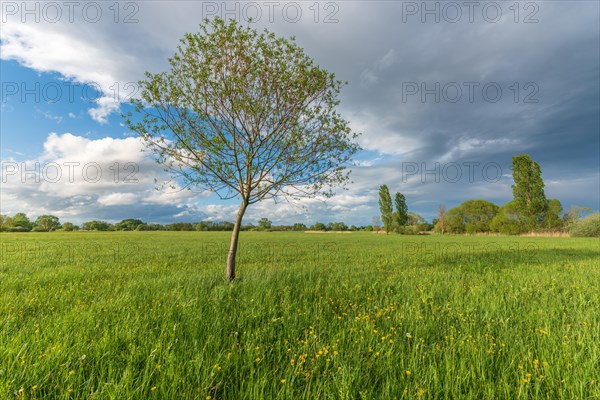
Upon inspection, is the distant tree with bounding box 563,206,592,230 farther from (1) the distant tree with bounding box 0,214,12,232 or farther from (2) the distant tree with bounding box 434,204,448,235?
(1) the distant tree with bounding box 0,214,12,232

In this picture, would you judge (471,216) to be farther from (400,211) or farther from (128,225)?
(128,225)

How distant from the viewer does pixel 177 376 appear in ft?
10.2

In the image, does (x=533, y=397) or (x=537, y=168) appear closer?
(x=533, y=397)

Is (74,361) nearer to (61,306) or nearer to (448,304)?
(61,306)

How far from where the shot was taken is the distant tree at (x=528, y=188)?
2598 inches

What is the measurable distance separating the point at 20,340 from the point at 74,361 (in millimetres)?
1351

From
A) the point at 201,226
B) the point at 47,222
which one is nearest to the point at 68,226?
the point at 47,222

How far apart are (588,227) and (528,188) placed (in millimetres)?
14876

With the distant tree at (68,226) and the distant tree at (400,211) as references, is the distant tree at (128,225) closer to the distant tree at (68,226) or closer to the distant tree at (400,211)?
the distant tree at (68,226)

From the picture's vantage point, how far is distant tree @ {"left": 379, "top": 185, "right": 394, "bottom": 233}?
3647 inches

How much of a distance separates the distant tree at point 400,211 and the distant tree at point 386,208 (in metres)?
2.45

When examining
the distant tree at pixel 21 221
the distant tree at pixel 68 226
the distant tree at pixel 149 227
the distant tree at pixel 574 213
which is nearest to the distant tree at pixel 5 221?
the distant tree at pixel 21 221

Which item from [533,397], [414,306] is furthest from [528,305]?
[533,397]

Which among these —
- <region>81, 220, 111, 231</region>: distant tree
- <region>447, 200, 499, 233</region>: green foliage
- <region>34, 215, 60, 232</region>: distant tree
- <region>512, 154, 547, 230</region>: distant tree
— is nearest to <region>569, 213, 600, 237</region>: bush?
<region>512, 154, 547, 230</region>: distant tree
